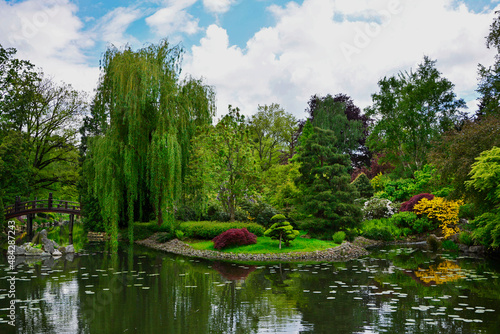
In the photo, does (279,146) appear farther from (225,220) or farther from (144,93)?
(144,93)

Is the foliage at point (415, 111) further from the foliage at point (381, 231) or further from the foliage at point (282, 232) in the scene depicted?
the foliage at point (282, 232)

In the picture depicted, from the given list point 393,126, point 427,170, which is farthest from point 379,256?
point 393,126

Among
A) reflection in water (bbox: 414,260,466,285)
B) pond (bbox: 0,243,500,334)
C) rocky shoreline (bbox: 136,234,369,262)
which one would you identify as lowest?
reflection in water (bbox: 414,260,466,285)

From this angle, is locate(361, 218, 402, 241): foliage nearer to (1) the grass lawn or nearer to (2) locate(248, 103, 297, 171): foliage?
(1) the grass lawn

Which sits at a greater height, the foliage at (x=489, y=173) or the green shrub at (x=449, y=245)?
the foliage at (x=489, y=173)

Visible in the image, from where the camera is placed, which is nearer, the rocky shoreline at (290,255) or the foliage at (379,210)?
the rocky shoreline at (290,255)

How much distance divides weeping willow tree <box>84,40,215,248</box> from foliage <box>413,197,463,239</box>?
13.2 meters

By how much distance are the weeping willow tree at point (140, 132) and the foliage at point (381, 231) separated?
10475 mm

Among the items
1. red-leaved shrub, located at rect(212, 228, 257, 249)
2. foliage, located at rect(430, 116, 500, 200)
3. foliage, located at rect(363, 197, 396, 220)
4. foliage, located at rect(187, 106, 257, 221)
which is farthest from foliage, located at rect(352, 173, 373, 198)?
red-leaved shrub, located at rect(212, 228, 257, 249)

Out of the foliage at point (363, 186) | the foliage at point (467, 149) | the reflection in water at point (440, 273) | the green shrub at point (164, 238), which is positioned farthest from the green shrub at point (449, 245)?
the green shrub at point (164, 238)

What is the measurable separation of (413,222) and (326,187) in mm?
6994

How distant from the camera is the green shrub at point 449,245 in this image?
17709 mm

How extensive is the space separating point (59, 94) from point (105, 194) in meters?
15.8

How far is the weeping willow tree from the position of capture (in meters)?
18.2
